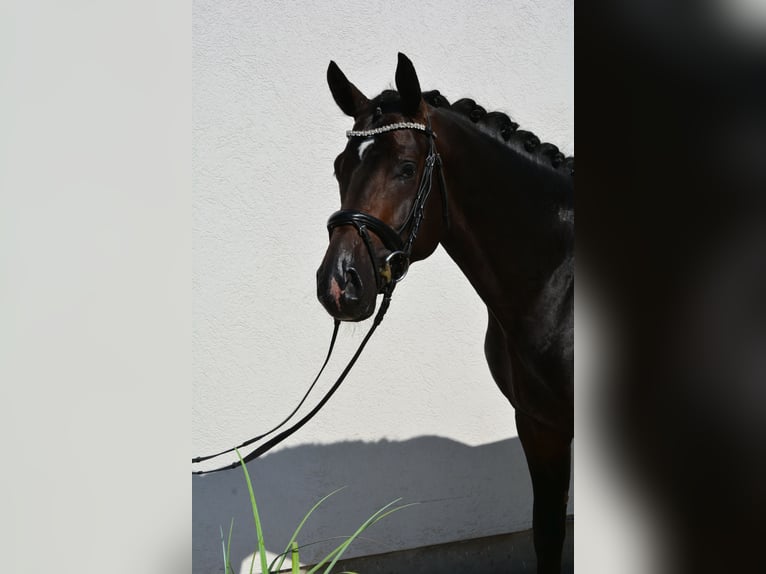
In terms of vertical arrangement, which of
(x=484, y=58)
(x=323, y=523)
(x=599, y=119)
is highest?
(x=484, y=58)

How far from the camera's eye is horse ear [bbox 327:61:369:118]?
2.08m

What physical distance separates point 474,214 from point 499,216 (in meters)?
0.08

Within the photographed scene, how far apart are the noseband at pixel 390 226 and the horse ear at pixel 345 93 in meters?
0.22

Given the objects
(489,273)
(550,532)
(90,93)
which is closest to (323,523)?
(550,532)

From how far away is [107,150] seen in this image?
0.89 metres

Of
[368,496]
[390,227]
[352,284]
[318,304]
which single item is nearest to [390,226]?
[390,227]

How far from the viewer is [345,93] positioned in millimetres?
2121

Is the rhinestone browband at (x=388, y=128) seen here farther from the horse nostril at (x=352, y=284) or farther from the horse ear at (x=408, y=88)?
the horse nostril at (x=352, y=284)

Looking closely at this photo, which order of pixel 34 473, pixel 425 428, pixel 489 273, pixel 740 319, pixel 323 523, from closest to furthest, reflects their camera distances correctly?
1. pixel 740 319
2. pixel 34 473
3. pixel 489 273
4. pixel 323 523
5. pixel 425 428

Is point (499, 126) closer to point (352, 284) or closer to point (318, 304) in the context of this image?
point (352, 284)

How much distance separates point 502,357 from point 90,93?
1664mm

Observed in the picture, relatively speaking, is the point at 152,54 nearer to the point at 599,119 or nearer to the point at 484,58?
the point at 599,119

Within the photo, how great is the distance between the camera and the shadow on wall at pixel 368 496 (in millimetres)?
2713

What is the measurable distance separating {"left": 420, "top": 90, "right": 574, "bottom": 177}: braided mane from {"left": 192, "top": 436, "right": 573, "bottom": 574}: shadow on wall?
1489 mm
